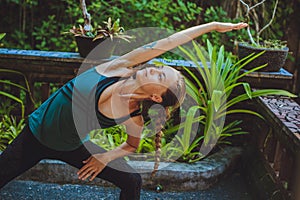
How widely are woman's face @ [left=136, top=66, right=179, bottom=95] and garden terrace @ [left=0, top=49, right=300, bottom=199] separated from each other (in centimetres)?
106

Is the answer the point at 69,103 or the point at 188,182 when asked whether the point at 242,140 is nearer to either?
the point at 188,182

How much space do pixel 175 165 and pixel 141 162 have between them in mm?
240

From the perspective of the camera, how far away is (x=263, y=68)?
128 inches

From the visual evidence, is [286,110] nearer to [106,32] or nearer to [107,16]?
[106,32]

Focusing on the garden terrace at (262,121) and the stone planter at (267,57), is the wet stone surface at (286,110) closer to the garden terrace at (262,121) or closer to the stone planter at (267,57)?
the garden terrace at (262,121)

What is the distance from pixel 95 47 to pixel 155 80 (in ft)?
5.93

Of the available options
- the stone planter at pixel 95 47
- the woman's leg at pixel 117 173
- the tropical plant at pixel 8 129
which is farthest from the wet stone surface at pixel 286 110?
the tropical plant at pixel 8 129

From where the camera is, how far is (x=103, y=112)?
1.77m

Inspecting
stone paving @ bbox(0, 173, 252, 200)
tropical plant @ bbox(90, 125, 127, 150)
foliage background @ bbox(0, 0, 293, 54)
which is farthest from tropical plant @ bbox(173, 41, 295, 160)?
foliage background @ bbox(0, 0, 293, 54)

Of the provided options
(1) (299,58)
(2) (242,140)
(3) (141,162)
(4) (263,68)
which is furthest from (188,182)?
(1) (299,58)

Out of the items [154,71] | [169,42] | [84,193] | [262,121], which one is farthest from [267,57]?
[154,71]

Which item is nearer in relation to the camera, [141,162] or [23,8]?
[141,162]

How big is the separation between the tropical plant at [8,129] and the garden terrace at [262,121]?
170 mm

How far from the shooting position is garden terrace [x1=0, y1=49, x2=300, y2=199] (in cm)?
255
